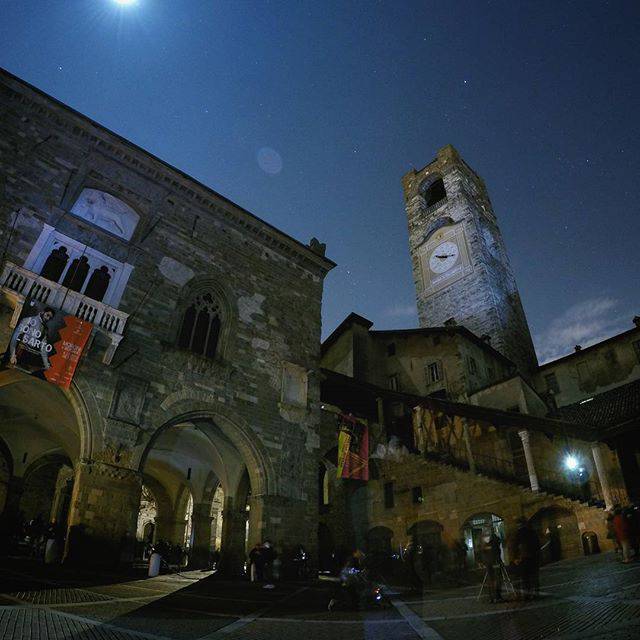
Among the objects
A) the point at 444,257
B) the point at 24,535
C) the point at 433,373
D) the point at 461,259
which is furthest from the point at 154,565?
the point at 444,257

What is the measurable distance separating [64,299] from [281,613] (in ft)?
30.4

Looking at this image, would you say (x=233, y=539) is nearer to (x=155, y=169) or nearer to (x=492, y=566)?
(x=492, y=566)

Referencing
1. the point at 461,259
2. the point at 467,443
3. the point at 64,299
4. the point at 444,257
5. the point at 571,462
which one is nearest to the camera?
the point at 64,299

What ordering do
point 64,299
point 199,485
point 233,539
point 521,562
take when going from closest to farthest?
point 521,562 < point 64,299 < point 233,539 < point 199,485

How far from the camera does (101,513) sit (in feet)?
33.1

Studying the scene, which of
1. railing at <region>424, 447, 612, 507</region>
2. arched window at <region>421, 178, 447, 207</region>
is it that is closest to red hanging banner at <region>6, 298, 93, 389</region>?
railing at <region>424, 447, 612, 507</region>

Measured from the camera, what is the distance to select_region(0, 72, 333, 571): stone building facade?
428 inches

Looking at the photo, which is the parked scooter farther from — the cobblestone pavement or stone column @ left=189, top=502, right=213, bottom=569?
stone column @ left=189, top=502, right=213, bottom=569

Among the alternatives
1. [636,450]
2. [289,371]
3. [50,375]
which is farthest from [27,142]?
[636,450]

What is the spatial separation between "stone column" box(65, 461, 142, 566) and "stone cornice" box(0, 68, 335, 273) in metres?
9.86

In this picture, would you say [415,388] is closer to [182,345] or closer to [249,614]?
[182,345]

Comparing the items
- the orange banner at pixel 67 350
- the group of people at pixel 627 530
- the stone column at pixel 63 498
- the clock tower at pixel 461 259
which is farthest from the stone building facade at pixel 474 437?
the stone column at pixel 63 498

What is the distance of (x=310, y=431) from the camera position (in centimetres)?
1502

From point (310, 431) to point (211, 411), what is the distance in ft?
12.5
